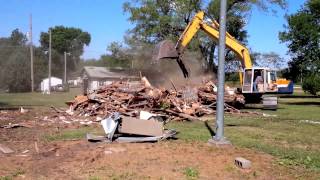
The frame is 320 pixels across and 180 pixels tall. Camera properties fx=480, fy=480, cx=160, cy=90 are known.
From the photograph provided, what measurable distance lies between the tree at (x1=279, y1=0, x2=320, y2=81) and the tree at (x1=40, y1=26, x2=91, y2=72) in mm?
104928

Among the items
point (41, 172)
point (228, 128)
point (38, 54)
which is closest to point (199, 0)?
point (228, 128)

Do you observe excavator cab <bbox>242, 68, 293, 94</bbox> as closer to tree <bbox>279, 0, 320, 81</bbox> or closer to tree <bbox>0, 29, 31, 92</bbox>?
tree <bbox>279, 0, 320, 81</bbox>

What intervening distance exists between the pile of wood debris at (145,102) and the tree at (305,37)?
15.4 metres

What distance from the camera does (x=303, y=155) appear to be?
11055 mm

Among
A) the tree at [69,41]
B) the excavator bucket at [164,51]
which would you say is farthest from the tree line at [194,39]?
the tree at [69,41]

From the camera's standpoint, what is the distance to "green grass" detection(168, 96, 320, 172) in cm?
1076

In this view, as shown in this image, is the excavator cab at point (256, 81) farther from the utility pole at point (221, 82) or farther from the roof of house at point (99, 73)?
the roof of house at point (99, 73)

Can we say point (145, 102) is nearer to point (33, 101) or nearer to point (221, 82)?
point (221, 82)

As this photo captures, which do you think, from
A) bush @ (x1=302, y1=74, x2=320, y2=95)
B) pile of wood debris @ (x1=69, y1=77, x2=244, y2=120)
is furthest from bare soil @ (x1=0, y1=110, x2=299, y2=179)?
bush @ (x1=302, y1=74, x2=320, y2=95)

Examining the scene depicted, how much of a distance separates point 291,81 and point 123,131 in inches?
1425

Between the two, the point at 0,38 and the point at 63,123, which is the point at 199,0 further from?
the point at 0,38

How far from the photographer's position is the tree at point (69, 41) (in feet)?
468

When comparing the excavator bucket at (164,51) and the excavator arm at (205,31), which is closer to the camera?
the excavator bucket at (164,51)

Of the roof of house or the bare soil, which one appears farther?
the roof of house
